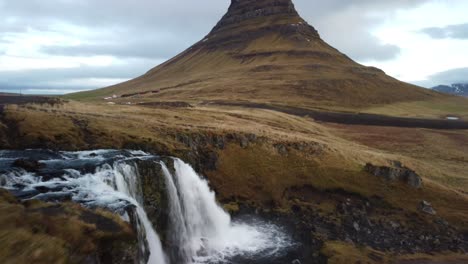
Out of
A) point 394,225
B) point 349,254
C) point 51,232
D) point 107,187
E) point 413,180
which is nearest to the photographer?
point 51,232

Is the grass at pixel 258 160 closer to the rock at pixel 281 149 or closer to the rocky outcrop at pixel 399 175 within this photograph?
the rock at pixel 281 149

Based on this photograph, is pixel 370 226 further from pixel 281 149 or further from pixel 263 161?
pixel 281 149

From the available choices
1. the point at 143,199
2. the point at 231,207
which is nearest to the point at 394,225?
the point at 231,207

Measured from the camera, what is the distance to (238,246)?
42656mm

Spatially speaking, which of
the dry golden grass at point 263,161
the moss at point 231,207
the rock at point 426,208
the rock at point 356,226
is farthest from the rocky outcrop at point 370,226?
the moss at point 231,207

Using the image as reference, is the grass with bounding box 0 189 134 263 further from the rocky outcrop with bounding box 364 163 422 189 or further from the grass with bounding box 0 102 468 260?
the rocky outcrop with bounding box 364 163 422 189

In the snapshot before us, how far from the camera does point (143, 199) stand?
37781mm

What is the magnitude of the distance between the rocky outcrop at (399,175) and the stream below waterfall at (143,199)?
2155 centimetres

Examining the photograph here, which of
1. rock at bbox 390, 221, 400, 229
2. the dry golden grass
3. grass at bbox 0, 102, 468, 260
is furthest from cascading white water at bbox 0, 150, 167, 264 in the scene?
rock at bbox 390, 221, 400, 229

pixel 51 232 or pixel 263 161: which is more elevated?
pixel 51 232

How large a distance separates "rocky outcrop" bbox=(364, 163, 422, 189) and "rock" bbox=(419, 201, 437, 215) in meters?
4.53

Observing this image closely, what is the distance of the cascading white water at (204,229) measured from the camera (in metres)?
39.7

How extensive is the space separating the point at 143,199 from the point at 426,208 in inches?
1511

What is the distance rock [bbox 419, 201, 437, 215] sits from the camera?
2093 inches
